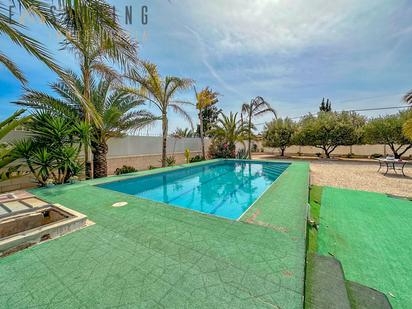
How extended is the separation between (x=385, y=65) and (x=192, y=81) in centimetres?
1327

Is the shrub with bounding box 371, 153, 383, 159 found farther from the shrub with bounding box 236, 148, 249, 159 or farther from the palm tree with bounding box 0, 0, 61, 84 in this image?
the palm tree with bounding box 0, 0, 61, 84

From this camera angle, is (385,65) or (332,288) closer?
(332,288)

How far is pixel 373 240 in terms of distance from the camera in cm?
384

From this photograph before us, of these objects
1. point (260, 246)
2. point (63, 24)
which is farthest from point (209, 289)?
point (63, 24)

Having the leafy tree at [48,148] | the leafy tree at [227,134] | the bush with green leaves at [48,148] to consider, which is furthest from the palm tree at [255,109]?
the leafy tree at [48,148]

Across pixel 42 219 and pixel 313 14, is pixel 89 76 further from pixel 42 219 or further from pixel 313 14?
pixel 313 14

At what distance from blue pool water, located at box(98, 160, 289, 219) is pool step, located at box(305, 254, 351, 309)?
3.14 metres

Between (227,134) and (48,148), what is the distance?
13.5 meters

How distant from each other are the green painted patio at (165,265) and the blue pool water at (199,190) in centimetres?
244

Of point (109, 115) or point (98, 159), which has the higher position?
point (109, 115)

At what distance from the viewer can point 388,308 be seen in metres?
1.96

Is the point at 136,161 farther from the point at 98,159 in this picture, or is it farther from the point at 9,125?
the point at 9,125

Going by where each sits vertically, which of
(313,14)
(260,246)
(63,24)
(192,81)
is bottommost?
(260,246)

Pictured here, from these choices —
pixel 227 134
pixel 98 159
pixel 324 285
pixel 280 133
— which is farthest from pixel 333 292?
pixel 280 133
